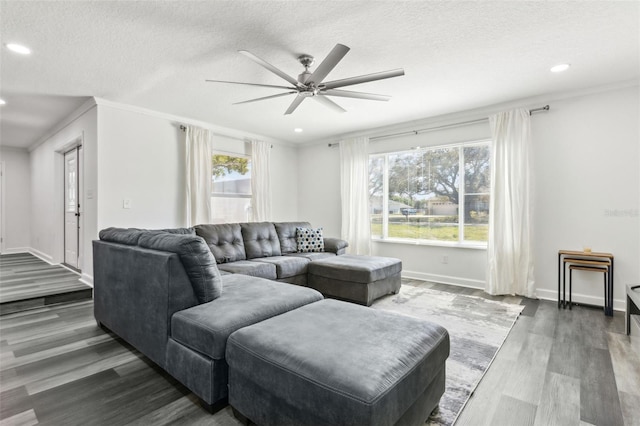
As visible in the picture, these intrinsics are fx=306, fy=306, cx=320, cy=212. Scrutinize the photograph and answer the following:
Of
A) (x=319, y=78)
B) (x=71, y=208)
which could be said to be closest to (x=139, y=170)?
(x=71, y=208)

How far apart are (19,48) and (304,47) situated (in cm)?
242

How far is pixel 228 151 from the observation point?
5.41 meters

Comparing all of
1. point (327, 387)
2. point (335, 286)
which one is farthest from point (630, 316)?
point (327, 387)

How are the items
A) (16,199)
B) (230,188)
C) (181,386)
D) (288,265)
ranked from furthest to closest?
(16,199) < (230,188) < (288,265) < (181,386)

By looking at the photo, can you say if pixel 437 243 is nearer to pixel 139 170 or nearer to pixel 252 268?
pixel 252 268

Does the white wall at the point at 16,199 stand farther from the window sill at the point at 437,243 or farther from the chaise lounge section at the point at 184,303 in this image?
the window sill at the point at 437,243

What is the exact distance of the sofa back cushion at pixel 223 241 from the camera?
3.84m

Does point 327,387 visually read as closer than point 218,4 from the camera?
Yes

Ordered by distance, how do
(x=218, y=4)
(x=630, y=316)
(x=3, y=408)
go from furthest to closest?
(x=630, y=316) → (x=218, y=4) → (x=3, y=408)

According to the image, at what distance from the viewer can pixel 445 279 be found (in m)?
4.62

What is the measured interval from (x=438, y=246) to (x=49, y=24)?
4.94 meters

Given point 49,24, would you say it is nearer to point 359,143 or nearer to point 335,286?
point 335,286

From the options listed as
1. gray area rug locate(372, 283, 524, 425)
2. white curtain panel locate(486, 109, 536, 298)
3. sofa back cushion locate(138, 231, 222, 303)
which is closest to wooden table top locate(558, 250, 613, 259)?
white curtain panel locate(486, 109, 536, 298)

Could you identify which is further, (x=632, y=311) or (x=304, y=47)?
(x=632, y=311)
